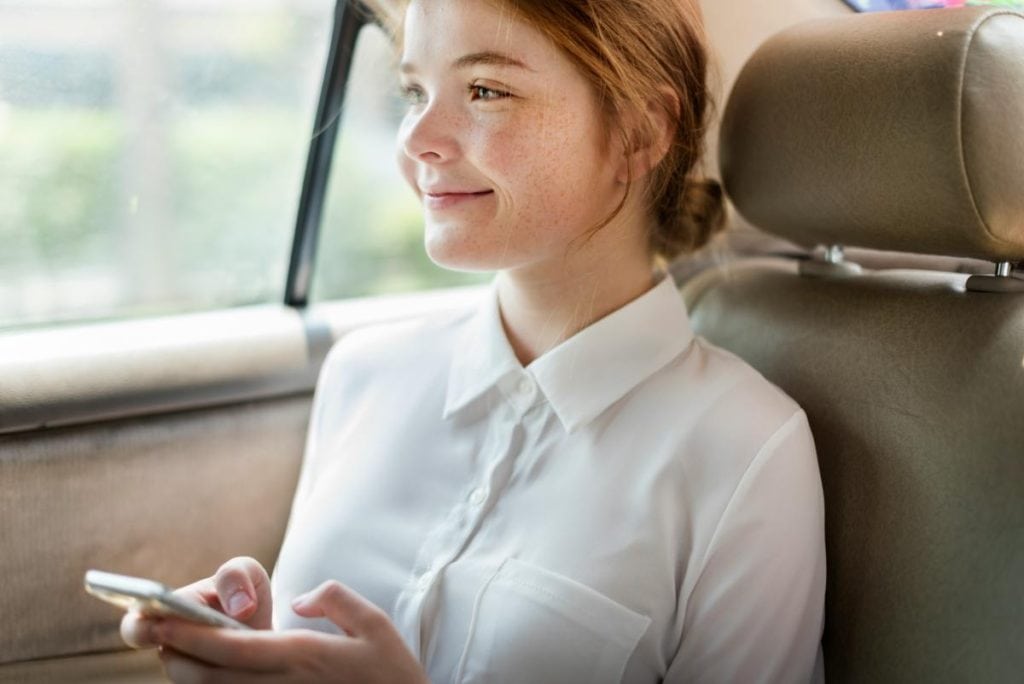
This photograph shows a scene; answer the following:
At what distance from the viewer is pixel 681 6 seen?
130 cm

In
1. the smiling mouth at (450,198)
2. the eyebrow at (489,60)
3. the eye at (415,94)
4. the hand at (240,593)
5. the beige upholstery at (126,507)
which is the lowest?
the beige upholstery at (126,507)

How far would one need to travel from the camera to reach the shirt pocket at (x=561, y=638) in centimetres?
117

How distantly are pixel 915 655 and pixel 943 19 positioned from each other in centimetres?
70

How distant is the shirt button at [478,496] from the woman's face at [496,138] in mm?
272

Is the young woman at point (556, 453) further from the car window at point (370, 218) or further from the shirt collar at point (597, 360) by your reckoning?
the car window at point (370, 218)

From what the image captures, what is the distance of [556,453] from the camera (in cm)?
129

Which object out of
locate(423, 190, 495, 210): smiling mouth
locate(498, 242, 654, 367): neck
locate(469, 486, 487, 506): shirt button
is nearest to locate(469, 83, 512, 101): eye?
locate(423, 190, 495, 210): smiling mouth

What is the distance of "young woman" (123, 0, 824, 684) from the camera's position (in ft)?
3.83

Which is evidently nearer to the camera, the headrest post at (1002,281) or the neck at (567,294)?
the headrest post at (1002,281)

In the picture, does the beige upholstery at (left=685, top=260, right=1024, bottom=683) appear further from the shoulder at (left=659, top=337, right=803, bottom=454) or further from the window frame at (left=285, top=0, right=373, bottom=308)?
the window frame at (left=285, top=0, right=373, bottom=308)

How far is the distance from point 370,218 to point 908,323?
A: 1191 millimetres

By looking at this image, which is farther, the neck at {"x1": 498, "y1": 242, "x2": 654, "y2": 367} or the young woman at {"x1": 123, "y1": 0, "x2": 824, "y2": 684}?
the neck at {"x1": 498, "y1": 242, "x2": 654, "y2": 367}

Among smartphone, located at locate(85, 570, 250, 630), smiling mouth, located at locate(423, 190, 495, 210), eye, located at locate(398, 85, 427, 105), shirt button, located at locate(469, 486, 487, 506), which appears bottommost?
shirt button, located at locate(469, 486, 487, 506)

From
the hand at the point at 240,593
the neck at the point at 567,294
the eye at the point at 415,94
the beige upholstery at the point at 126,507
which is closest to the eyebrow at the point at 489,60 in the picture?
the eye at the point at 415,94
